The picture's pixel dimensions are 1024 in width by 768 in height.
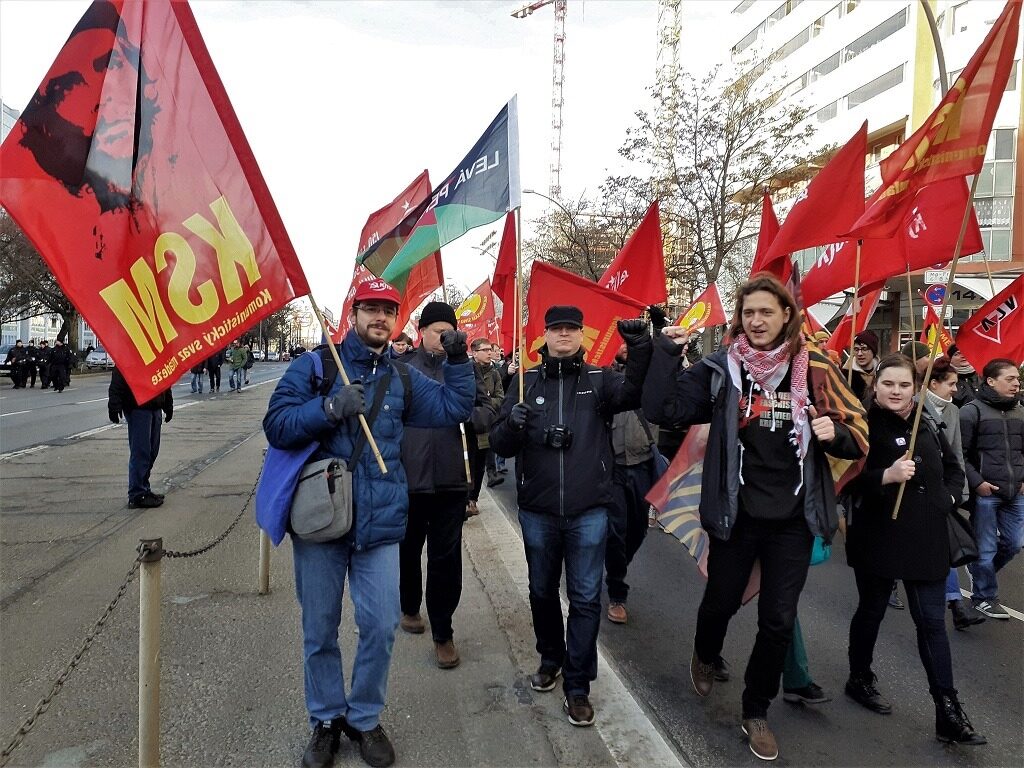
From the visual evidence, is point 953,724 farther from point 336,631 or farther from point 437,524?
point 336,631

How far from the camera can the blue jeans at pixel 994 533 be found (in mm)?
5133

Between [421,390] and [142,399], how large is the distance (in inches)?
49.4

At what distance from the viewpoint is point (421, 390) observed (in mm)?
3406

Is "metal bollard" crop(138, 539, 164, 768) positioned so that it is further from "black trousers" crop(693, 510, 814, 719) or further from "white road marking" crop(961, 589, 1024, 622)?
"white road marking" crop(961, 589, 1024, 622)

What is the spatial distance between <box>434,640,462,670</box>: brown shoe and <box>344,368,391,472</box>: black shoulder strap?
149 centimetres

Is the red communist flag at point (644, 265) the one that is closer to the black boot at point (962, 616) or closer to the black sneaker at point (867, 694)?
the black boot at point (962, 616)

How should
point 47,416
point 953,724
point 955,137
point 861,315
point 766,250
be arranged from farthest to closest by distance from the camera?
point 47,416, point 861,315, point 766,250, point 955,137, point 953,724

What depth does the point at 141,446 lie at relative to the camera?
7.46 m

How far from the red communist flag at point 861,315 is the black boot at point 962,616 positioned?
2.02 metres

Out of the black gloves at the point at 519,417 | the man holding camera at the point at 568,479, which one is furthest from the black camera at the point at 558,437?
the black gloves at the point at 519,417

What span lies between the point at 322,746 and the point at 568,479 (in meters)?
1.56

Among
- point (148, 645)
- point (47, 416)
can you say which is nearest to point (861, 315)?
point (148, 645)

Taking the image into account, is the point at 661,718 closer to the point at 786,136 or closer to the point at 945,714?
the point at 945,714

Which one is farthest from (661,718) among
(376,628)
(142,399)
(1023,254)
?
(1023,254)
